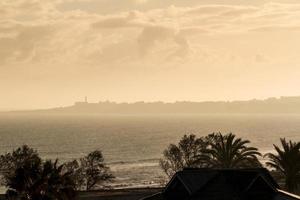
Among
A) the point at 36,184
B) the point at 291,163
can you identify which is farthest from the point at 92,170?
the point at 36,184

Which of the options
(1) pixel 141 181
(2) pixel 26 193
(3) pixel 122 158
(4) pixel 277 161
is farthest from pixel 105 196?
(3) pixel 122 158

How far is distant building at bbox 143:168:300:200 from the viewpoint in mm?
35906

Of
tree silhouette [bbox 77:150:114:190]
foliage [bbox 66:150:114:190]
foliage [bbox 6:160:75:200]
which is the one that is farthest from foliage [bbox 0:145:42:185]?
foliage [bbox 6:160:75:200]

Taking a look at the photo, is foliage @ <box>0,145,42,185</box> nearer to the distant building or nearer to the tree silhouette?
the tree silhouette

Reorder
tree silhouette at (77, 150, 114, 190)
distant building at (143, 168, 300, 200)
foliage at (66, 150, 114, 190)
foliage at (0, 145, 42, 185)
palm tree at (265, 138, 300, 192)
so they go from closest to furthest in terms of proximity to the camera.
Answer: distant building at (143, 168, 300, 200)
palm tree at (265, 138, 300, 192)
foliage at (0, 145, 42, 185)
foliage at (66, 150, 114, 190)
tree silhouette at (77, 150, 114, 190)

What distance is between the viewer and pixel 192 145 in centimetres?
7650

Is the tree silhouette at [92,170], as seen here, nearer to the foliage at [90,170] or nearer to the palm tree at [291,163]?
the foliage at [90,170]

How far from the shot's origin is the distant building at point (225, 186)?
35.9 metres

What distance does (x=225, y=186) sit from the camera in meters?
36.3

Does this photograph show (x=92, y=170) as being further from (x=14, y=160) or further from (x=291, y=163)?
(x=291, y=163)

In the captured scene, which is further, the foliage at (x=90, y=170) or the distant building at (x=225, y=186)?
the foliage at (x=90, y=170)

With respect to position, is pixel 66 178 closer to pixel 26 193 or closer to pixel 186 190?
pixel 26 193

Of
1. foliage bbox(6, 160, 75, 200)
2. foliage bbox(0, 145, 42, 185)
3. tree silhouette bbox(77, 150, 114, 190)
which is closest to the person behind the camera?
foliage bbox(6, 160, 75, 200)

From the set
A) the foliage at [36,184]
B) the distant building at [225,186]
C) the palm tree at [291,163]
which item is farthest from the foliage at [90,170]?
the foliage at [36,184]
